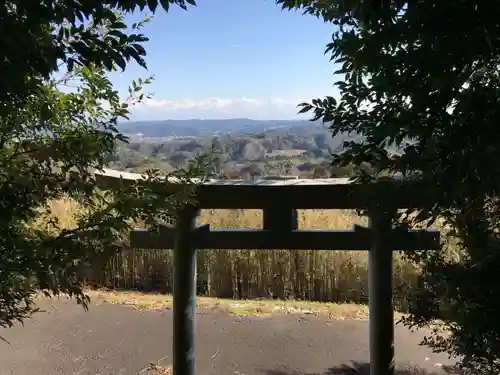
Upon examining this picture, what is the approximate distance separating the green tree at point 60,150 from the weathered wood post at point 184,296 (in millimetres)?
772

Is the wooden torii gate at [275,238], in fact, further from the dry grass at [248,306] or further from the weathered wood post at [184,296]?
the dry grass at [248,306]

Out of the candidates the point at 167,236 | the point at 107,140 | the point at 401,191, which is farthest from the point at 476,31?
the point at 167,236

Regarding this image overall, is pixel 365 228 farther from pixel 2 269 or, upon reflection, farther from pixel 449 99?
pixel 2 269

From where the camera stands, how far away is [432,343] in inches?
56.6

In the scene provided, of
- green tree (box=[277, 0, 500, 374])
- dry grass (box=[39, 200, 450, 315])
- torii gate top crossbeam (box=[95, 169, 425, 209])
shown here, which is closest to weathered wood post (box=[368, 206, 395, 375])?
torii gate top crossbeam (box=[95, 169, 425, 209])

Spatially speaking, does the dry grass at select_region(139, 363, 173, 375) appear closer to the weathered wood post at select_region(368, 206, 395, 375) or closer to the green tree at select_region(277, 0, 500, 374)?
the weathered wood post at select_region(368, 206, 395, 375)

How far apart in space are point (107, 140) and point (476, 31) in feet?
3.20

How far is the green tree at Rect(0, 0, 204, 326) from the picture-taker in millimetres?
1014

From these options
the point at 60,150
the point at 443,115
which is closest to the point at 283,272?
the point at 60,150

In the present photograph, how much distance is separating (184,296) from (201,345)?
1.07m

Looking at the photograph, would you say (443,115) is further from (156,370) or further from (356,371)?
(156,370)

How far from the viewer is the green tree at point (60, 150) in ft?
3.33

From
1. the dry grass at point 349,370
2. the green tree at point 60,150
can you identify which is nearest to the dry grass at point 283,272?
the dry grass at point 349,370

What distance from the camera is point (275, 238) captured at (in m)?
2.35
